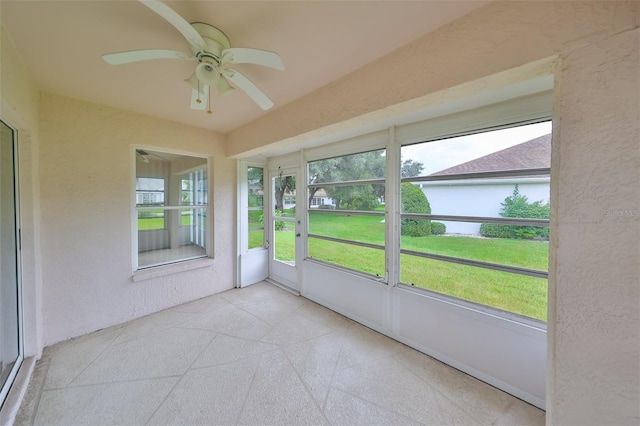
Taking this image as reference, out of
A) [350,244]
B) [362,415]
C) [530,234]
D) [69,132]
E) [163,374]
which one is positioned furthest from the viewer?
[350,244]

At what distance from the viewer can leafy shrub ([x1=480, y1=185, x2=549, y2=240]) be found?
5.37ft

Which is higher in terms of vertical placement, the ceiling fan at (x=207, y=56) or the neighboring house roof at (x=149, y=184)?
the ceiling fan at (x=207, y=56)

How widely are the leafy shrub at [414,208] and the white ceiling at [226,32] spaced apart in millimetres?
1237

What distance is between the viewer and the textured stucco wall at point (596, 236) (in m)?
0.87

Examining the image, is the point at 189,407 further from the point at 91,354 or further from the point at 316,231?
the point at 316,231

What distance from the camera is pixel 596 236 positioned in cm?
93

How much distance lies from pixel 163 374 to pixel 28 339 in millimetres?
1248

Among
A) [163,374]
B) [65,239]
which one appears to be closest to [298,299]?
[163,374]

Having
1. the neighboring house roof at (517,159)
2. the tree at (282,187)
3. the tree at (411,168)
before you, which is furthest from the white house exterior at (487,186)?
the tree at (282,187)

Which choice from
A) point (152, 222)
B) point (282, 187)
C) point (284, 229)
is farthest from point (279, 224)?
point (152, 222)

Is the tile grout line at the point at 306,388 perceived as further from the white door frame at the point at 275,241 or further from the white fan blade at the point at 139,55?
the white fan blade at the point at 139,55

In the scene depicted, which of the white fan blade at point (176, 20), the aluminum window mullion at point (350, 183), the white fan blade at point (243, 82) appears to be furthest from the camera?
the aluminum window mullion at point (350, 183)

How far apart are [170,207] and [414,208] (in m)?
3.04

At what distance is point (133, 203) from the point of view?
2.64 metres
